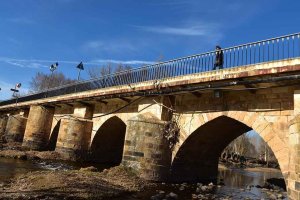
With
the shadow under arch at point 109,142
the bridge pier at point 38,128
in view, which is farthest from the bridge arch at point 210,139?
the bridge pier at point 38,128

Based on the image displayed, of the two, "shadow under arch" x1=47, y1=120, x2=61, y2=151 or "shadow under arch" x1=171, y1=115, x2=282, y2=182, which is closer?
"shadow under arch" x1=171, y1=115, x2=282, y2=182

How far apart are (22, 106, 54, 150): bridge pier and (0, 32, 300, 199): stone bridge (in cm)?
442

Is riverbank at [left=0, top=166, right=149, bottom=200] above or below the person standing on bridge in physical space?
below

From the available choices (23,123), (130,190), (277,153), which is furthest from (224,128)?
(23,123)

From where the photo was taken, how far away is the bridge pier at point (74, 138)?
19031 mm

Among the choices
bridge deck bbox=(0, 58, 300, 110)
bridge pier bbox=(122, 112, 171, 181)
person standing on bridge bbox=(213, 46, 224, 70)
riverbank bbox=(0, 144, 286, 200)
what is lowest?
riverbank bbox=(0, 144, 286, 200)

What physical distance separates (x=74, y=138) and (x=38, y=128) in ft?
18.1

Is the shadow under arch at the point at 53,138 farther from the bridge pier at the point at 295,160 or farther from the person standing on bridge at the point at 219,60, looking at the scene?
the bridge pier at the point at 295,160

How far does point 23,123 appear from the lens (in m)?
28.6

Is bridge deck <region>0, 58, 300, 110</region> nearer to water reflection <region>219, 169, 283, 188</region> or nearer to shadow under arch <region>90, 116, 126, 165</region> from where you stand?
shadow under arch <region>90, 116, 126, 165</region>

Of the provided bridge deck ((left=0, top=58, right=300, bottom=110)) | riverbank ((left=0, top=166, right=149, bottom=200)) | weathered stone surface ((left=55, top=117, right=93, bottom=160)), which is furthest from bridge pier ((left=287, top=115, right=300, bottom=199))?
weathered stone surface ((left=55, top=117, right=93, bottom=160))

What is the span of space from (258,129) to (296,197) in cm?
335

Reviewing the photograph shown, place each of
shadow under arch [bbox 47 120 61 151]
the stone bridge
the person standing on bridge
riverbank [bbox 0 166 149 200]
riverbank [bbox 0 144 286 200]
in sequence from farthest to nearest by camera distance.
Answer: shadow under arch [bbox 47 120 61 151]
the person standing on bridge
the stone bridge
riverbank [bbox 0 144 286 200]
riverbank [bbox 0 166 149 200]

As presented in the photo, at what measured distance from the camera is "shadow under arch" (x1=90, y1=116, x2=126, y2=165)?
19547 millimetres
